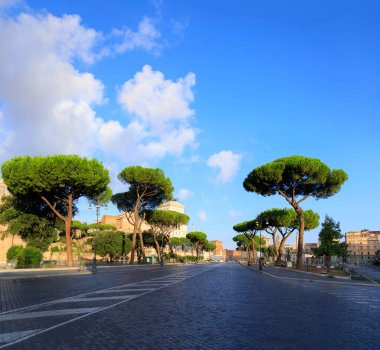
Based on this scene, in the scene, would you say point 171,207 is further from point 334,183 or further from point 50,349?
point 50,349

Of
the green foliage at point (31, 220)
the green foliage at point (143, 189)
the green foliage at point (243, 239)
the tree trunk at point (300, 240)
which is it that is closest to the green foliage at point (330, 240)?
the tree trunk at point (300, 240)

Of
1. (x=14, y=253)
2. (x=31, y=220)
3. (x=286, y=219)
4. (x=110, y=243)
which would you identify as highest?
(x=286, y=219)

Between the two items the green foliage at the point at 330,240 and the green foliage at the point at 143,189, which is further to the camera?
the green foliage at the point at 143,189

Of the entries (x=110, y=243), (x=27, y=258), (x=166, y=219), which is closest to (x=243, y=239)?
(x=166, y=219)

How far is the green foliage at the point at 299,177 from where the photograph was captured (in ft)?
144

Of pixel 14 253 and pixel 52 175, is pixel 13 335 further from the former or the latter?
pixel 14 253

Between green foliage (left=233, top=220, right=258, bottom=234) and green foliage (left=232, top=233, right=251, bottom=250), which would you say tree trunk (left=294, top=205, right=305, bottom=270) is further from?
green foliage (left=232, top=233, right=251, bottom=250)

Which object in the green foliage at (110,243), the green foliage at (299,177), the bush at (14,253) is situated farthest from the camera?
the green foliage at (110,243)

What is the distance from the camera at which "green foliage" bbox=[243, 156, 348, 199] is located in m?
43.8

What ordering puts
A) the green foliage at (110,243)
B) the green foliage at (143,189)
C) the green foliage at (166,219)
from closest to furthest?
the green foliage at (143,189) < the green foliage at (110,243) < the green foliage at (166,219)

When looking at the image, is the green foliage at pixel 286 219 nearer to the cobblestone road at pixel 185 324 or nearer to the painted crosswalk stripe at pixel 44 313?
the cobblestone road at pixel 185 324

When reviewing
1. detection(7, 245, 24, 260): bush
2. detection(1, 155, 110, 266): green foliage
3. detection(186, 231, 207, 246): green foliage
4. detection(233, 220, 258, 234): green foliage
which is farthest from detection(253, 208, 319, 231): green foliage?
detection(186, 231, 207, 246): green foliage

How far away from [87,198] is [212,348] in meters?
42.9

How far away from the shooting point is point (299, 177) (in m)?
44.1
